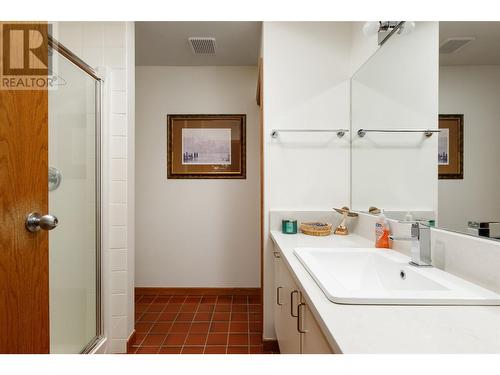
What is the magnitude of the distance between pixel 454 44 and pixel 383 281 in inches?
36.0

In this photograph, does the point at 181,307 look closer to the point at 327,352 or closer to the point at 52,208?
the point at 52,208

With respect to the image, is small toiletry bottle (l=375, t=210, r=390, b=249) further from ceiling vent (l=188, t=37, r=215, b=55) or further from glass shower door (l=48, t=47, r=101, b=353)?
ceiling vent (l=188, t=37, r=215, b=55)

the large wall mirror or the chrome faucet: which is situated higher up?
the large wall mirror

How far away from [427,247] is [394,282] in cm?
18

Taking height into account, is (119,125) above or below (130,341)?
above

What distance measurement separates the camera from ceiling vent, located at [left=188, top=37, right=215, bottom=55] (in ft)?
8.20

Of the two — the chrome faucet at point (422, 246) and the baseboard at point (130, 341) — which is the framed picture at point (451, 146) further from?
the baseboard at point (130, 341)

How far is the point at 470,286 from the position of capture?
3.00 ft

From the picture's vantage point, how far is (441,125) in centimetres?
112

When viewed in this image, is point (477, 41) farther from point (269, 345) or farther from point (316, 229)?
point (269, 345)

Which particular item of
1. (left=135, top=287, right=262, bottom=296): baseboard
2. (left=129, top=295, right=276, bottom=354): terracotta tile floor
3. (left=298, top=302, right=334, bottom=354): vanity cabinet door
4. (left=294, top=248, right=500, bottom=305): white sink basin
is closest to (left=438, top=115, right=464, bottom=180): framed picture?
(left=294, top=248, right=500, bottom=305): white sink basin

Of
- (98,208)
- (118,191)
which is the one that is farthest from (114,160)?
(98,208)

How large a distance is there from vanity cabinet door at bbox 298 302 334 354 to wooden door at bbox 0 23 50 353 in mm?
878
